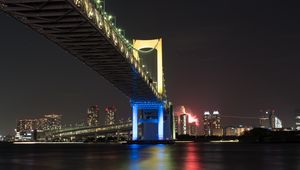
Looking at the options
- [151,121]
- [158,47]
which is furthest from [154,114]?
[158,47]

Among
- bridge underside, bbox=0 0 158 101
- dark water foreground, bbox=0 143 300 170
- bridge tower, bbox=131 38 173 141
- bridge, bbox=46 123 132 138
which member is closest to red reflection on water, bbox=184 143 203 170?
dark water foreground, bbox=0 143 300 170

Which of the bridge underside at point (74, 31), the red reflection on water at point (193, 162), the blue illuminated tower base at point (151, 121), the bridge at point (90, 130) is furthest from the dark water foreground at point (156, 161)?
the bridge at point (90, 130)

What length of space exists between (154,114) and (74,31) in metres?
56.5

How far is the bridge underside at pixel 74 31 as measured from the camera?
974 inches

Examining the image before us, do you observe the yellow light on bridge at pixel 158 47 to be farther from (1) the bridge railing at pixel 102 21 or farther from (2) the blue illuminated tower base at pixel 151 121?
(1) the bridge railing at pixel 102 21

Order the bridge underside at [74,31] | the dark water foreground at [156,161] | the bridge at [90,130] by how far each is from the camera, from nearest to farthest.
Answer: the bridge underside at [74,31]
the dark water foreground at [156,161]
the bridge at [90,130]

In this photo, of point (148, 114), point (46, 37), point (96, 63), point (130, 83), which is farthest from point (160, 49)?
point (46, 37)

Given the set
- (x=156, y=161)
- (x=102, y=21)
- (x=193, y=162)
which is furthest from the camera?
(x=156, y=161)

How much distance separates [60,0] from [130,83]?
37.2 meters

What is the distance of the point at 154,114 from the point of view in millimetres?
86125

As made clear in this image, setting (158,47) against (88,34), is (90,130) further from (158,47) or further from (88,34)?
(88,34)

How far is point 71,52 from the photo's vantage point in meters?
39.0

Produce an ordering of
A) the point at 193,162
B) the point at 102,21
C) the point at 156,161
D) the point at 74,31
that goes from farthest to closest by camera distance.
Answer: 1. the point at 156,161
2. the point at 193,162
3. the point at 102,21
4. the point at 74,31

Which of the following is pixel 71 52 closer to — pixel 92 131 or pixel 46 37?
pixel 46 37
